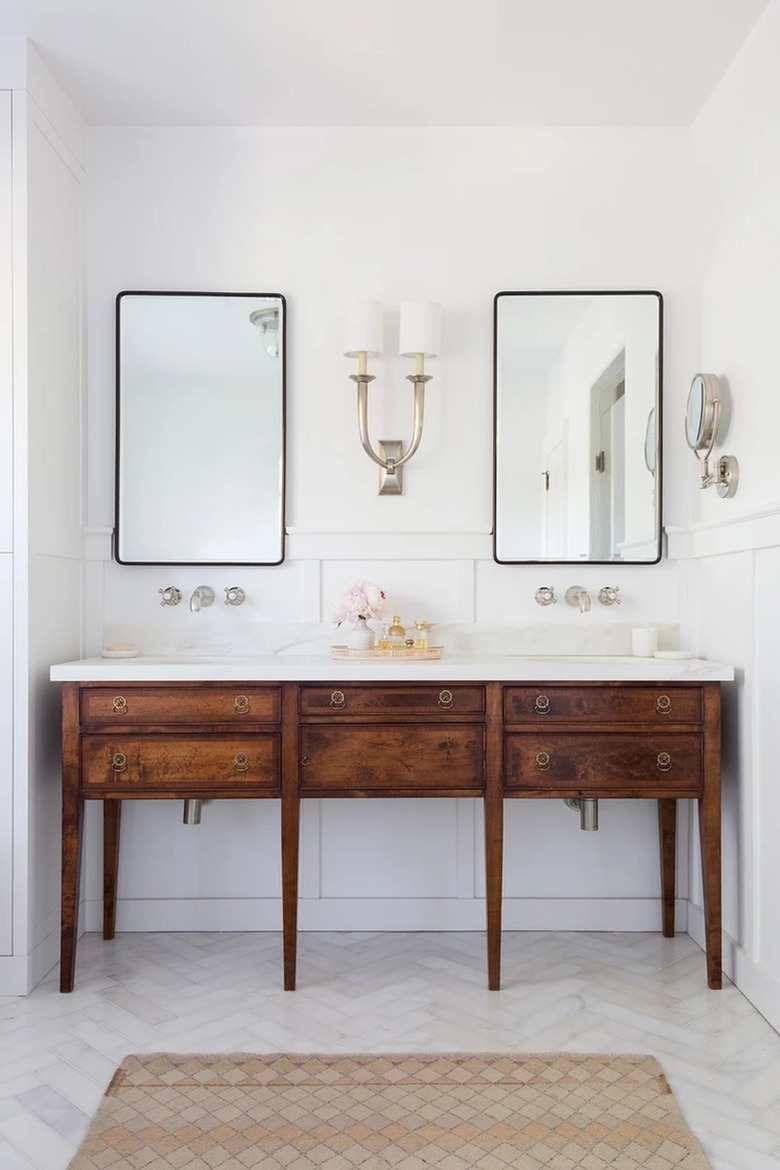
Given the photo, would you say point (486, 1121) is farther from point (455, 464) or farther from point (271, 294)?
point (271, 294)

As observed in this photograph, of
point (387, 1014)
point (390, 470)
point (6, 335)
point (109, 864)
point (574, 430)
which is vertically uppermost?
point (6, 335)

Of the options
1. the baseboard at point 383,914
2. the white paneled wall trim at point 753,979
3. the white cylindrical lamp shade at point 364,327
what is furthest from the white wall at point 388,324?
the white paneled wall trim at point 753,979

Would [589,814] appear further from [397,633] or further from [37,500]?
[37,500]

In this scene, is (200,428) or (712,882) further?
(200,428)

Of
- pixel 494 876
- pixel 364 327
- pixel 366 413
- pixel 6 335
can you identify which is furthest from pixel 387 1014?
pixel 6 335

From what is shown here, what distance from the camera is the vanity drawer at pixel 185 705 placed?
2609 mm

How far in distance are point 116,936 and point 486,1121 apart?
1.53m

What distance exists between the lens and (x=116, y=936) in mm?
3078

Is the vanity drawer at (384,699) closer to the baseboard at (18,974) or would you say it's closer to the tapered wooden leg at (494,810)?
the tapered wooden leg at (494,810)

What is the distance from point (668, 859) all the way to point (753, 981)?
0.55 m

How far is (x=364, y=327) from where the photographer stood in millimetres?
2990

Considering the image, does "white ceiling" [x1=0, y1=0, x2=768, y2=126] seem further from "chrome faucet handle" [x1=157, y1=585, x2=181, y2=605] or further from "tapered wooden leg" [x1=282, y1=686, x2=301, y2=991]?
"tapered wooden leg" [x1=282, y1=686, x2=301, y2=991]

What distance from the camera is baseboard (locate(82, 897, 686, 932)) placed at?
3096 mm

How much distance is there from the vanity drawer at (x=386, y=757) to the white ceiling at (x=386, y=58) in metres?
1.85
